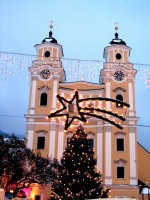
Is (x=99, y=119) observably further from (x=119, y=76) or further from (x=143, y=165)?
(x=143, y=165)

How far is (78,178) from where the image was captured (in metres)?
19.8

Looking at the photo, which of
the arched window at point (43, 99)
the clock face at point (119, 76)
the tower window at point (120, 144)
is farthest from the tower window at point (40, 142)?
the clock face at point (119, 76)

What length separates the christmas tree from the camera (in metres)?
19.5

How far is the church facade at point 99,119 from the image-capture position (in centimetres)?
3291

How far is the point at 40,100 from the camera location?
115 feet

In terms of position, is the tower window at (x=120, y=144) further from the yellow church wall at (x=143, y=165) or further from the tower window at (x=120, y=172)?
the yellow church wall at (x=143, y=165)

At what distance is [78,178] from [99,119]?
50.2 feet

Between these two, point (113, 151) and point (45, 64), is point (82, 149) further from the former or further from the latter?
point (45, 64)

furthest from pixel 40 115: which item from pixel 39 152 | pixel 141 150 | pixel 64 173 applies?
pixel 64 173

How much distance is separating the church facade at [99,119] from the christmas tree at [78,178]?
1078 centimetres

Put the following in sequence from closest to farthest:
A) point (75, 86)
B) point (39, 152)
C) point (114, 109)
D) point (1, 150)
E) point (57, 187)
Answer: point (57, 187)
point (1, 150)
point (39, 152)
point (114, 109)
point (75, 86)

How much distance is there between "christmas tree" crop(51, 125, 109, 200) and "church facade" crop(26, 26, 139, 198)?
10.8m

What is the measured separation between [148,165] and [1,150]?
1804 cm

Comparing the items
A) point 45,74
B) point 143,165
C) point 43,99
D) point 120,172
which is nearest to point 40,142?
point 43,99
